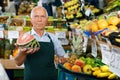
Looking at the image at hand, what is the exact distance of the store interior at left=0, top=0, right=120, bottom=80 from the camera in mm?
2756

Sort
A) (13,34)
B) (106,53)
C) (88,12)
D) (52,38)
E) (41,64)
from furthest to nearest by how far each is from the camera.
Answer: (88,12), (13,34), (52,38), (41,64), (106,53)

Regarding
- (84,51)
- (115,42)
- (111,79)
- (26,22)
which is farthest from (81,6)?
(115,42)

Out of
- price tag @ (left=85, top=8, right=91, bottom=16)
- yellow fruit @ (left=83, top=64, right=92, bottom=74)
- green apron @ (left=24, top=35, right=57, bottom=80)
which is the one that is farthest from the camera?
price tag @ (left=85, top=8, right=91, bottom=16)

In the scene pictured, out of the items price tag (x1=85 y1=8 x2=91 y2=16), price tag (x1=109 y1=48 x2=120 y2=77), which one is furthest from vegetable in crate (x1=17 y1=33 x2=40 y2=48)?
price tag (x1=85 y1=8 x2=91 y2=16)

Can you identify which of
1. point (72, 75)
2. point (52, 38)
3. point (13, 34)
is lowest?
point (72, 75)

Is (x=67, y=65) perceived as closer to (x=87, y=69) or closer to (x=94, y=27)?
(x=87, y=69)

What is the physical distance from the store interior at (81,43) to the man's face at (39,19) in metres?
0.44

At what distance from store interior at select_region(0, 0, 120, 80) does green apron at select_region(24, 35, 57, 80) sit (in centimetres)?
14

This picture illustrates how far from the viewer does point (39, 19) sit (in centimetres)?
376

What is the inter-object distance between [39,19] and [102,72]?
0.94 metres

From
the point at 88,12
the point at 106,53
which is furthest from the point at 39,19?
the point at 88,12

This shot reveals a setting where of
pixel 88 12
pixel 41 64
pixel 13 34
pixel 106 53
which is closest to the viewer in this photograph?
pixel 106 53

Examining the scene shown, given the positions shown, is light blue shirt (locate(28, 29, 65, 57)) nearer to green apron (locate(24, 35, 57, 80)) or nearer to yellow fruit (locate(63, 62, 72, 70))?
green apron (locate(24, 35, 57, 80))

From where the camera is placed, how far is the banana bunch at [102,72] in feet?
10.2
